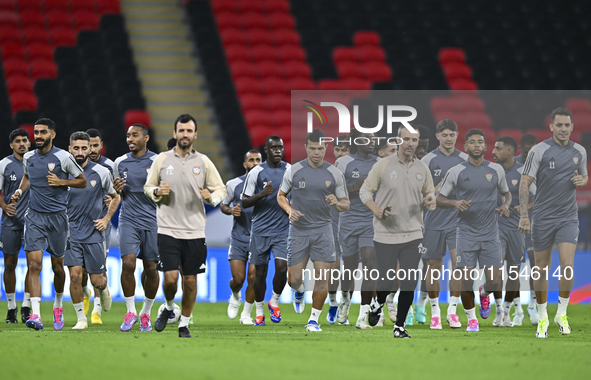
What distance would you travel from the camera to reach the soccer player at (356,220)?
10.3 meters

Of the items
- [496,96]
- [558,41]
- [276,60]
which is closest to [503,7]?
[558,41]

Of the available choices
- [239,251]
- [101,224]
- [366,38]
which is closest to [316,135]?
[239,251]

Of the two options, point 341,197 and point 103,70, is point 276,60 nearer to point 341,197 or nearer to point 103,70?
point 103,70

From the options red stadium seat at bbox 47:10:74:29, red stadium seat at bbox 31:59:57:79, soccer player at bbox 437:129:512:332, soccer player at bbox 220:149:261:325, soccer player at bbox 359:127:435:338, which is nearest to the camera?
soccer player at bbox 359:127:435:338

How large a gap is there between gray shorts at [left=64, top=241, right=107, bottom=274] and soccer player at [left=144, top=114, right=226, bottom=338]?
6.14ft

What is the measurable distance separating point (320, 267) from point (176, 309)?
2261 millimetres

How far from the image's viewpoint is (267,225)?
10.3m

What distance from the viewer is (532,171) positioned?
8.81 m

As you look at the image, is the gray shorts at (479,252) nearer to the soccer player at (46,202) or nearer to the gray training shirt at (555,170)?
the gray training shirt at (555,170)

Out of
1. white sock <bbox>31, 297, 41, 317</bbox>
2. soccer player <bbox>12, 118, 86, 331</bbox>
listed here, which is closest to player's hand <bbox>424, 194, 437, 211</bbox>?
soccer player <bbox>12, 118, 86, 331</bbox>

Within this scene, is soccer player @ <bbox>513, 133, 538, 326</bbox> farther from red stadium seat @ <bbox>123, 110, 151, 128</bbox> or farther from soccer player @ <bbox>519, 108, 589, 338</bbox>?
red stadium seat @ <bbox>123, 110, 151, 128</bbox>

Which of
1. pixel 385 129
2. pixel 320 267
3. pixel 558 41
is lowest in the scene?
pixel 320 267

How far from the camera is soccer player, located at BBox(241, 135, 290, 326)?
10.2m

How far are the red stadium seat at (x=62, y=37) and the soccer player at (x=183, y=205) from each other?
12196mm
